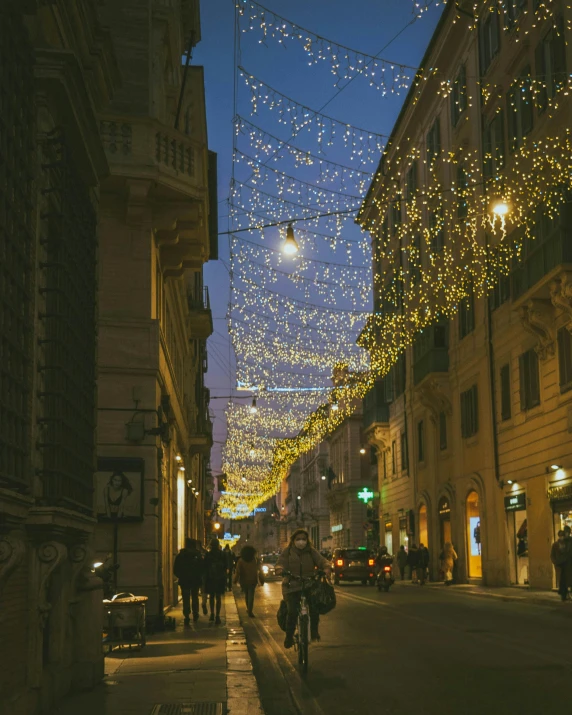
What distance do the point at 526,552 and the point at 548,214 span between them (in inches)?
446

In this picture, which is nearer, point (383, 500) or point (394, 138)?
point (394, 138)

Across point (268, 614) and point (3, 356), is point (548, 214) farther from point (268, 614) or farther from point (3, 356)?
point (3, 356)

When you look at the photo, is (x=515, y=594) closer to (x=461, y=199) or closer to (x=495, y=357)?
(x=495, y=357)

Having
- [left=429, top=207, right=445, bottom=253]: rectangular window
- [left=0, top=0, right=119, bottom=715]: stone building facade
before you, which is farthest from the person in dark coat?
[left=429, top=207, right=445, bottom=253]: rectangular window

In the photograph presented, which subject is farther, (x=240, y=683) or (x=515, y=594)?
(x=515, y=594)

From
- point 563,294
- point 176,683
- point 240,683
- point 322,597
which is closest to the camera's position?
point 240,683

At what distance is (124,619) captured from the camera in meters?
14.9

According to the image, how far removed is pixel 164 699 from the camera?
9578 mm

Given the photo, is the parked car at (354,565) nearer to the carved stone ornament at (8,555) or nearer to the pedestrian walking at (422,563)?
the pedestrian walking at (422,563)

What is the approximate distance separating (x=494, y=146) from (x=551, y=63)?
5.88 metres

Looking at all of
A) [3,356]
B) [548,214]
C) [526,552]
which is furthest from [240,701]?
[526,552]

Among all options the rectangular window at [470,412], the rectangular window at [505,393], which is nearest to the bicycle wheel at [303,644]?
the rectangular window at [505,393]

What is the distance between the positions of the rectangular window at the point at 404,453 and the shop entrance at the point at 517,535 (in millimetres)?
17150

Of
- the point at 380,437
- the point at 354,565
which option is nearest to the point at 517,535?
the point at 354,565
